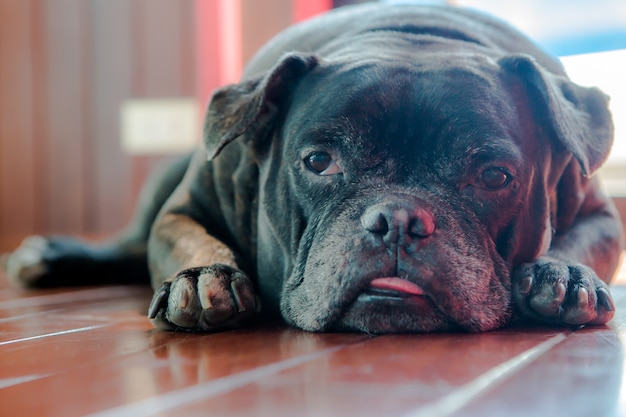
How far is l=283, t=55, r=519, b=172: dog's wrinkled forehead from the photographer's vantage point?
1716mm

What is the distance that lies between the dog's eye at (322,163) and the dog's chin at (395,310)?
0.33m

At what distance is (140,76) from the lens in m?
4.66

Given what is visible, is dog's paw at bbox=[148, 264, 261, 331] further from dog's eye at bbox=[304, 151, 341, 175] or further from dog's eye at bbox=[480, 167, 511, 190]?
dog's eye at bbox=[480, 167, 511, 190]

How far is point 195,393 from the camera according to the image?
1119mm

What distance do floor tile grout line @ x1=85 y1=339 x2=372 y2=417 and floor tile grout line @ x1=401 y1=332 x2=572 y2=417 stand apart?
0.96ft

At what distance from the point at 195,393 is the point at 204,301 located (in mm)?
542

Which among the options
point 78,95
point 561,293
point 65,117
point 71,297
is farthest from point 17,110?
point 561,293

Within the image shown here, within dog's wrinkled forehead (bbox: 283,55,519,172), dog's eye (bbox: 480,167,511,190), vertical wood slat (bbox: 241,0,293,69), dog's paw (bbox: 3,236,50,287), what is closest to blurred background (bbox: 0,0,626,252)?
vertical wood slat (bbox: 241,0,293,69)

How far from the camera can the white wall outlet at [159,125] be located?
15.0 ft

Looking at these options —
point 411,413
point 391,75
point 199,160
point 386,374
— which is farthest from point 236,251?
point 411,413

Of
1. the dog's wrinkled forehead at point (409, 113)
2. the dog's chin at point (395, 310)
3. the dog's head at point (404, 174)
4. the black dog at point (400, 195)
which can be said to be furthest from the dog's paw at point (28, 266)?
the dog's chin at point (395, 310)

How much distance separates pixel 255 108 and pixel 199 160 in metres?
0.60

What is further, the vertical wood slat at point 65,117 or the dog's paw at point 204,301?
the vertical wood slat at point 65,117

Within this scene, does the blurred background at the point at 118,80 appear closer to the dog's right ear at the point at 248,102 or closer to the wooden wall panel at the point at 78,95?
the wooden wall panel at the point at 78,95
